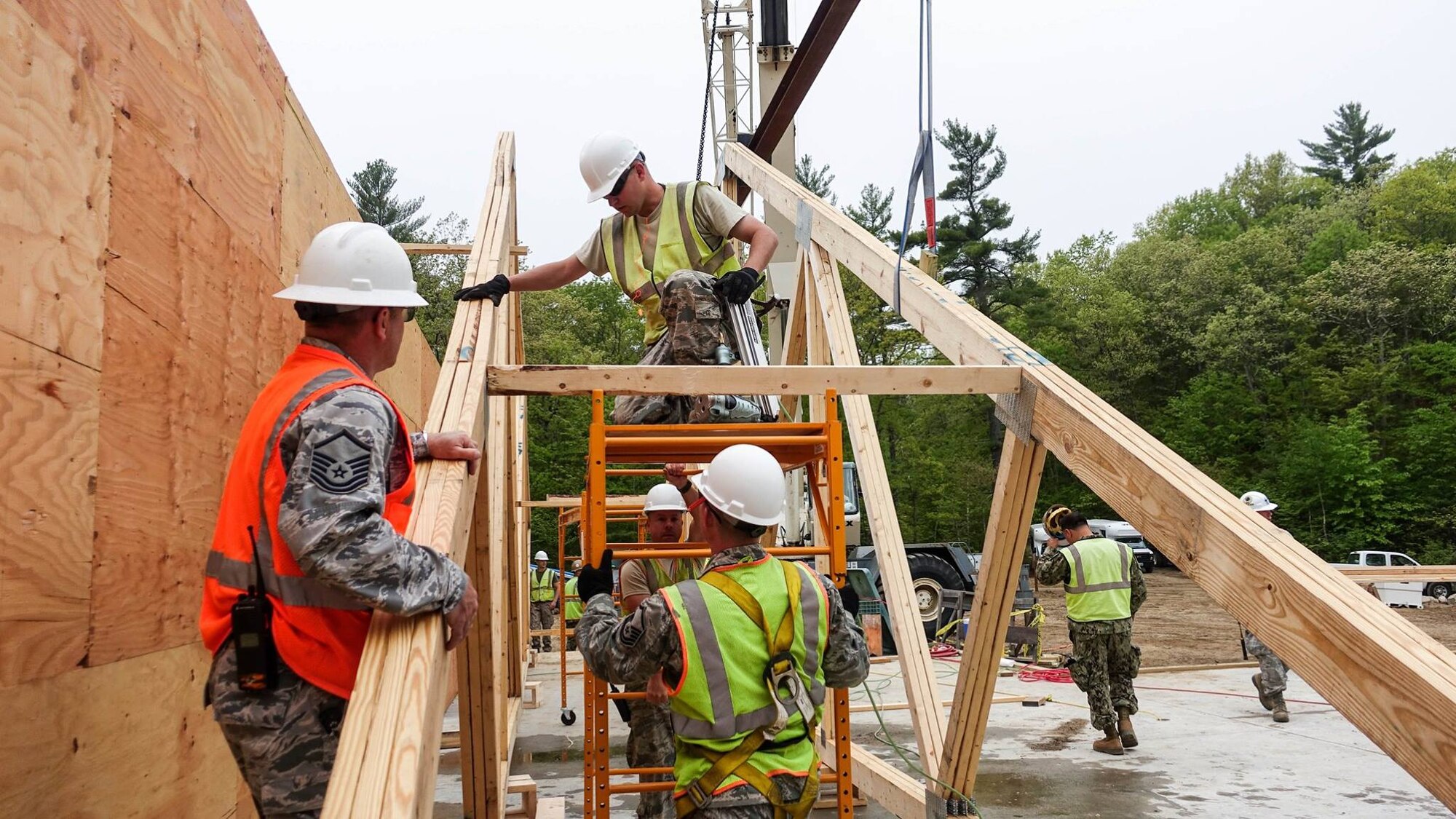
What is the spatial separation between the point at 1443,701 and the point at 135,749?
3.05m

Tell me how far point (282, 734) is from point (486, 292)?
2.34m

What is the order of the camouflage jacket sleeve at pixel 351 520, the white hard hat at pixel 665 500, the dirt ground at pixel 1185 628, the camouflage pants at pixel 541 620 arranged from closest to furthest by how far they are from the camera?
the camouflage jacket sleeve at pixel 351 520 < the white hard hat at pixel 665 500 < the dirt ground at pixel 1185 628 < the camouflage pants at pixel 541 620

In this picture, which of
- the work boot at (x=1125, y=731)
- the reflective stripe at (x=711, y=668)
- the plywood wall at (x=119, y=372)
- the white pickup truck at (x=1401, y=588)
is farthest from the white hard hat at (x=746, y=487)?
the white pickup truck at (x=1401, y=588)

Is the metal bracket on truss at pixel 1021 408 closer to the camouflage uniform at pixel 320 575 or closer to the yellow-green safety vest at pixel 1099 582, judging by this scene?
the camouflage uniform at pixel 320 575

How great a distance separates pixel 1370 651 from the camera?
215cm

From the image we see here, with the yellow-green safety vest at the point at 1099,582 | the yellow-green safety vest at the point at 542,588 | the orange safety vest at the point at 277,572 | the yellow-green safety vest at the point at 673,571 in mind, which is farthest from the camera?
the yellow-green safety vest at the point at 542,588

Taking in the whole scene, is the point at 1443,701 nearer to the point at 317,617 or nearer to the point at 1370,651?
the point at 1370,651

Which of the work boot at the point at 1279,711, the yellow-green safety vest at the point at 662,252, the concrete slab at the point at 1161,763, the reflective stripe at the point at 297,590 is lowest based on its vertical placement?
the concrete slab at the point at 1161,763

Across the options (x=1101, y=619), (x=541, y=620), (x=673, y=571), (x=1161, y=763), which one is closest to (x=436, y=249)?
(x=673, y=571)

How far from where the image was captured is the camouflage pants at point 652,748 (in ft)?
16.4

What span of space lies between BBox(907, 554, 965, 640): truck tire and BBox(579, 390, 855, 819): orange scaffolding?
13.4 metres

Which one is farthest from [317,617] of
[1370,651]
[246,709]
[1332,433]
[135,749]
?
[1332,433]

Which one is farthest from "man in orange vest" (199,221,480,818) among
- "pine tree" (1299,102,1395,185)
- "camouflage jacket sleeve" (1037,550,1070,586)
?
"pine tree" (1299,102,1395,185)

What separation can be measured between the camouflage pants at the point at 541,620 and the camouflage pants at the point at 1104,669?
34.6 feet
